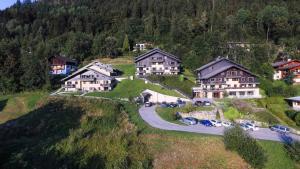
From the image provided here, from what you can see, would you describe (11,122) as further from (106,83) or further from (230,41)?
(230,41)

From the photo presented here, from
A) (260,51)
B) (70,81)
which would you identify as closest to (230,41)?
(260,51)

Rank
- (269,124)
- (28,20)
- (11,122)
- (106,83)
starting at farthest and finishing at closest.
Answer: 1. (28,20)
2. (106,83)
3. (11,122)
4. (269,124)

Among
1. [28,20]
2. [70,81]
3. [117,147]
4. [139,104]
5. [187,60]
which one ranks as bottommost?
[117,147]

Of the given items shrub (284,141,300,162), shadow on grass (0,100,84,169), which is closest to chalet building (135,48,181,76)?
shadow on grass (0,100,84,169)

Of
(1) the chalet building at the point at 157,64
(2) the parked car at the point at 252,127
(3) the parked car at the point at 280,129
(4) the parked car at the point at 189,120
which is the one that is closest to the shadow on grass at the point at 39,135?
(4) the parked car at the point at 189,120

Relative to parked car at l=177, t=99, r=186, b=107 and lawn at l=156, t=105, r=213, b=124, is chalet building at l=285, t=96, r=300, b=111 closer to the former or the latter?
lawn at l=156, t=105, r=213, b=124

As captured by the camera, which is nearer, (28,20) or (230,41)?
(230,41)
